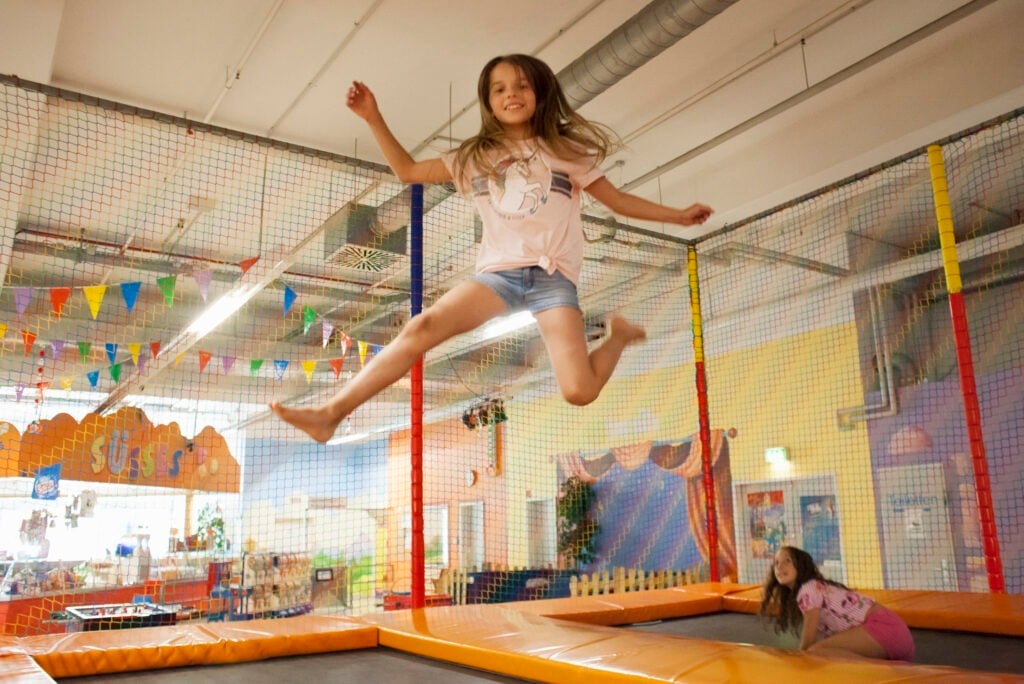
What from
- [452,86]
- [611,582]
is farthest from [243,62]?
[611,582]

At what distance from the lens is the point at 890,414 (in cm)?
609

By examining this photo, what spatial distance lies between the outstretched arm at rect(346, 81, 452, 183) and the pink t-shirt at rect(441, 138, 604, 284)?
123mm

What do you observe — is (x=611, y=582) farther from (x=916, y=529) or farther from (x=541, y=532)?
(x=916, y=529)

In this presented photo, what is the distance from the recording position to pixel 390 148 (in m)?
2.19

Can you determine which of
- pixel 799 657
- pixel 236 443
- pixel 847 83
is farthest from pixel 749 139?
pixel 236 443

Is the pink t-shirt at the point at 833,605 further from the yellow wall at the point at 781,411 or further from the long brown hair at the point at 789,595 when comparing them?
the yellow wall at the point at 781,411

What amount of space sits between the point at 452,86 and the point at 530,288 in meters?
3.16

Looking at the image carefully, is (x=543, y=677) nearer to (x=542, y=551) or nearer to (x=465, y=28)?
(x=465, y=28)

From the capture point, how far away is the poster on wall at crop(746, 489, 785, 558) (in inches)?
275

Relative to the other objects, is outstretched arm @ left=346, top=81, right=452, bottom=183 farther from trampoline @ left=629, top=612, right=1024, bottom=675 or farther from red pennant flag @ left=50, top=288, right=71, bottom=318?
red pennant flag @ left=50, top=288, right=71, bottom=318

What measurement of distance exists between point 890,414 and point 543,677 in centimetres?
504

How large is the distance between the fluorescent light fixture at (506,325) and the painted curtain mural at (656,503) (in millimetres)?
1797

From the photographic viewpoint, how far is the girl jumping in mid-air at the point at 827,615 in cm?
232

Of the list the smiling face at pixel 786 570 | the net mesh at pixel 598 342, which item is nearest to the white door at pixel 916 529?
the net mesh at pixel 598 342
